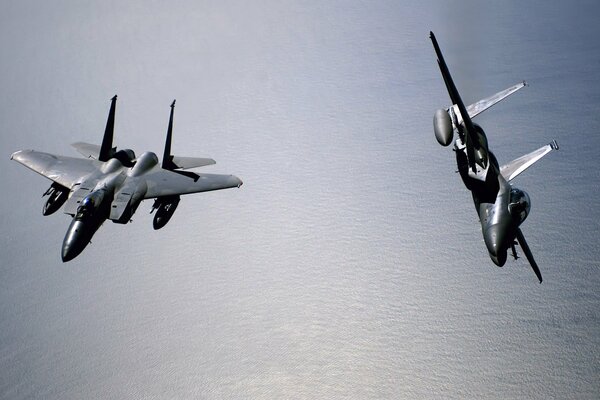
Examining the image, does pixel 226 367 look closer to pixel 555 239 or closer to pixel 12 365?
pixel 12 365

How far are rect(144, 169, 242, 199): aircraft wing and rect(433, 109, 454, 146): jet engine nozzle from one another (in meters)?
9.67

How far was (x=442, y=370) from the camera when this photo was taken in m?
27.1

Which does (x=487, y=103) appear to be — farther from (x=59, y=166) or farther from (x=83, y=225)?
(x=59, y=166)

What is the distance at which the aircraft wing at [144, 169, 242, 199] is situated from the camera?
32.2 metres

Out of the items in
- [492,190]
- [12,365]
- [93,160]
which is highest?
A: [93,160]

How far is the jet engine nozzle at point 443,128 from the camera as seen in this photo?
30.8m

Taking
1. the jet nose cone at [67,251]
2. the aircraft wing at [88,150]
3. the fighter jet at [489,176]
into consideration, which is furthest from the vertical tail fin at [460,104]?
the aircraft wing at [88,150]

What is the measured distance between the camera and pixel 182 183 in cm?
3250

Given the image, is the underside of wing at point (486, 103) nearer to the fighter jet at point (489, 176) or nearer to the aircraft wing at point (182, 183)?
the fighter jet at point (489, 176)

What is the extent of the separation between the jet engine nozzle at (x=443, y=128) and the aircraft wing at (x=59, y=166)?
1639cm

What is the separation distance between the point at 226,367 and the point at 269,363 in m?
1.80

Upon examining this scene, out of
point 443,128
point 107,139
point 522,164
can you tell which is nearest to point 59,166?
point 107,139

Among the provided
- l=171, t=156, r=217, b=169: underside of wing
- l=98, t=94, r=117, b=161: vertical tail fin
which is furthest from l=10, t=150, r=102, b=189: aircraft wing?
l=171, t=156, r=217, b=169: underside of wing

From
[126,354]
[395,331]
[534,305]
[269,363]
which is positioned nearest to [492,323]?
[534,305]
